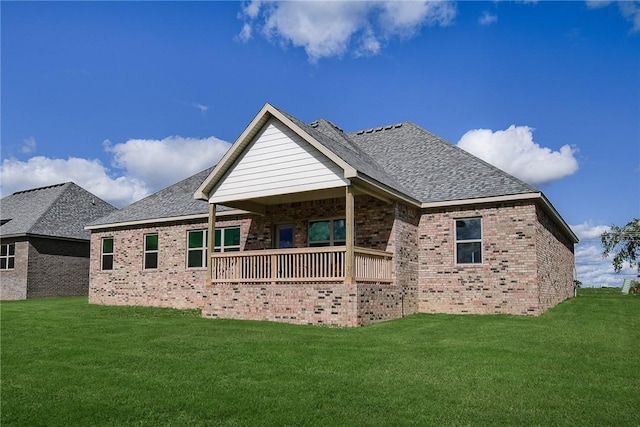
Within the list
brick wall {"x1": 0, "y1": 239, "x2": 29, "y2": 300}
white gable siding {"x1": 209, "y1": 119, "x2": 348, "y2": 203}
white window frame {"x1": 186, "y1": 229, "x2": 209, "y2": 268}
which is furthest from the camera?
brick wall {"x1": 0, "y1": 239, "x2": 29, "y2": 300}

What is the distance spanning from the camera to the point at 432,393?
695cm

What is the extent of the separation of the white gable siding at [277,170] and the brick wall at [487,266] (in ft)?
14.6

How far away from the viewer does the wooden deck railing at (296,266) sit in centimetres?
1434

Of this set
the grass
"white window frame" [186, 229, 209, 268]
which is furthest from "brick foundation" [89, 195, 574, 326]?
"white window frame" [186, 229, 209, 268]

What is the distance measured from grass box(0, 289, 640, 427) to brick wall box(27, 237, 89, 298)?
16.2 meters

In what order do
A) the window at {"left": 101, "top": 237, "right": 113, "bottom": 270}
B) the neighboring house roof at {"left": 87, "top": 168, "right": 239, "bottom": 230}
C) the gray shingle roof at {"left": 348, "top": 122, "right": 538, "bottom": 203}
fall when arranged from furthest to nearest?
the window at {"left": 101, "top": 237, "right": 113, "bottom": 270}, the neighboring house roof at {"left": 87, "top": 168, "right": 239, "bottom": 230}, the gray shingle roof at {"left": 348, "top": 122, "right": 538, "bottom": 203}

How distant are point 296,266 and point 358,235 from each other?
2.53m

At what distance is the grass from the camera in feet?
20.1

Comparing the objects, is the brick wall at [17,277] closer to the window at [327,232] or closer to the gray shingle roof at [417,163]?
the gray shingle roof at [417,163]

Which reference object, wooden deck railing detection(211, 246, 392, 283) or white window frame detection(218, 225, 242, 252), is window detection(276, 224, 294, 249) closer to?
white window frame detection(218, 225, 242, 252)

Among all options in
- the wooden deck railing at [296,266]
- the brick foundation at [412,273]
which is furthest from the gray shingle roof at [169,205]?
the wooden deck railing at [296,266]

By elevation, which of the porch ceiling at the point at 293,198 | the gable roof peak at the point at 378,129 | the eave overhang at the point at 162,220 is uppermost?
the gable roof peak at the point at 378,129

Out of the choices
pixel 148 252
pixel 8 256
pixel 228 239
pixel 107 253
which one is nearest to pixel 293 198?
pixel 228 239

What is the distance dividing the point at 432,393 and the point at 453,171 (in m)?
12.6
